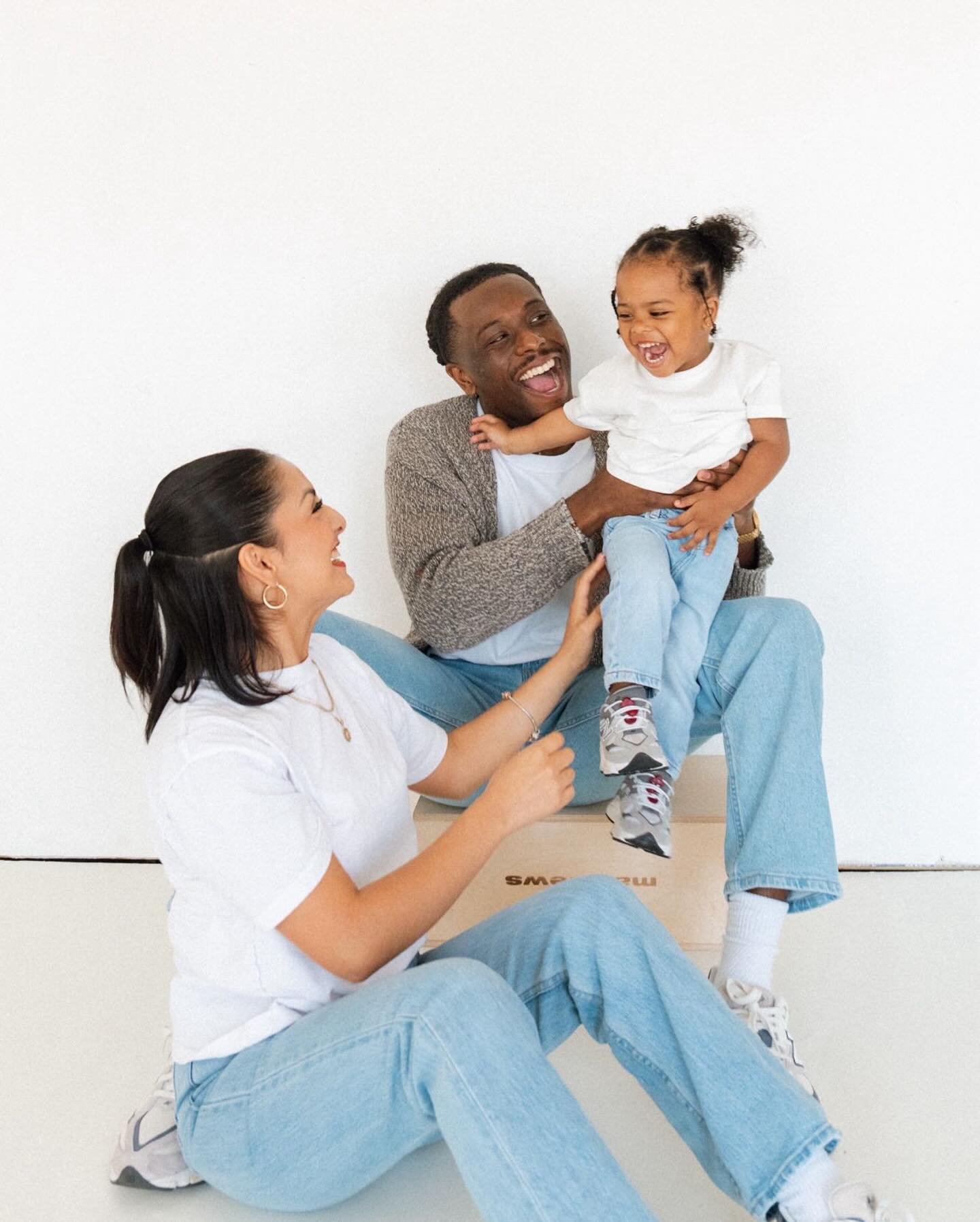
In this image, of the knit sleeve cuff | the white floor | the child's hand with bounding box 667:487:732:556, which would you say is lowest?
the white floor

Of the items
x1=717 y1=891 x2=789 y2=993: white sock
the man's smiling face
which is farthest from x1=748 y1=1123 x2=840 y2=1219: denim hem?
the man's smiling face

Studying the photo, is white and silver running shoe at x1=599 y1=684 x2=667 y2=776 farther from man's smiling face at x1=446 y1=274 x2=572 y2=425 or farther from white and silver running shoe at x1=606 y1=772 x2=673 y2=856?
man's smiling face at x1=446 y1=274 x2=572 y2=425

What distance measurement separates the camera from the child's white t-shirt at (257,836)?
142cm

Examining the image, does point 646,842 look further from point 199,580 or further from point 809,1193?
point 199,580

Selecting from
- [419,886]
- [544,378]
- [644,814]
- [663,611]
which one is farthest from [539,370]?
[419,886]

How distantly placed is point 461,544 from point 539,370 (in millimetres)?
381

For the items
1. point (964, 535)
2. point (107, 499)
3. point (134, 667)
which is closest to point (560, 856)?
point (134, 667)

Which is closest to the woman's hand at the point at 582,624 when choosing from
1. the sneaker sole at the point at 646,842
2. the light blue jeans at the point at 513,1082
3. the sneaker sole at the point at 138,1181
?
the sneaker sole at the point at 646,842

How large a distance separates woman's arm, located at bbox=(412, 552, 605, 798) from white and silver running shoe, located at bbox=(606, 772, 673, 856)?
0.19 meters

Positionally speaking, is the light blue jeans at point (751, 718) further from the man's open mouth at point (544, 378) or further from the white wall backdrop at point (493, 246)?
the white wall backdrop at point (493, 246)

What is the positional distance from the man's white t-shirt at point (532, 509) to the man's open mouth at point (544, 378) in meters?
0.13

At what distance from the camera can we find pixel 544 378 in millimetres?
2492

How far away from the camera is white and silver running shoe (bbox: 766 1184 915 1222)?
1404 millimetres

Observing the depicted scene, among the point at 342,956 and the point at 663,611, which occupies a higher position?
the point at 663,611
